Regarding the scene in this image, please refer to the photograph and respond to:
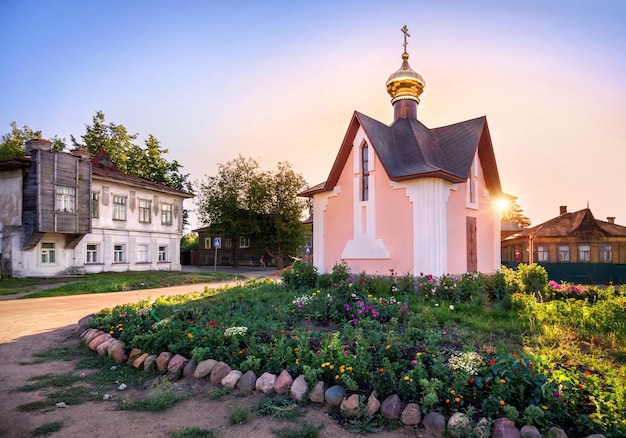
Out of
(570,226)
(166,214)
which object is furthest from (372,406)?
(570,226)

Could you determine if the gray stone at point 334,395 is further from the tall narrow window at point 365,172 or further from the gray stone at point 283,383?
the tall narrow window at point 365,172

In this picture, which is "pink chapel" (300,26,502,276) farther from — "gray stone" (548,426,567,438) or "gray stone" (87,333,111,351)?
"gray stone" (548,426,567,438)

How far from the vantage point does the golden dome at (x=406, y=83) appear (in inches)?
623

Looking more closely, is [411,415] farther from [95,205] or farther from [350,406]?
[95,205]

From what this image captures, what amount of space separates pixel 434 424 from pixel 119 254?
1014 inches

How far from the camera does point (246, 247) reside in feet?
141

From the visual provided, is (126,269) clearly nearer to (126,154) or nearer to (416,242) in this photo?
(126,154)

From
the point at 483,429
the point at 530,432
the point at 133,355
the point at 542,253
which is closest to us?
the point at 530,432

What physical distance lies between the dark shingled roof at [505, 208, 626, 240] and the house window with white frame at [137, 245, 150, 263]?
26.6 meters

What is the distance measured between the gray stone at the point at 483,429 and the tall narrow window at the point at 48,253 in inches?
929

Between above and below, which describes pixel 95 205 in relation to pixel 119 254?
above

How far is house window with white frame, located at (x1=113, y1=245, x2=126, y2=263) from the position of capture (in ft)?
83.3

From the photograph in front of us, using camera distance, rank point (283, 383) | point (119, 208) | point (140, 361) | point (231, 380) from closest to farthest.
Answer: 1. point (283, 383)
2. point (231, 380)
3. point (140, 361)
4. point (119, 208)

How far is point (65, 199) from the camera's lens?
21672 millimetres
